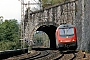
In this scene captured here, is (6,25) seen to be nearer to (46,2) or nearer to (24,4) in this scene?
(46,2)

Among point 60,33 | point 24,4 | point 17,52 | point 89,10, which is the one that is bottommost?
point 17,52

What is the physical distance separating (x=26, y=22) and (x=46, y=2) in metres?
16.2

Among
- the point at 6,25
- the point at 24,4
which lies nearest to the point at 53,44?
the point at 24,4

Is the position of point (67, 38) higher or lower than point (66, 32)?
lower

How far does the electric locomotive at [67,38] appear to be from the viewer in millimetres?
26719

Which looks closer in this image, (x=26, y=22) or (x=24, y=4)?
(x=24, y=4)

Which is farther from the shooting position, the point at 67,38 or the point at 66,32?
the point at 66,32

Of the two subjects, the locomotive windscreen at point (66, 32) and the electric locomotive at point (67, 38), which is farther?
the locomotive windscreen at point (66, 32)

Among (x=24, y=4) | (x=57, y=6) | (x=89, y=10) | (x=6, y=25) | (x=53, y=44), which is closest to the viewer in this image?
(x=89, y=10)

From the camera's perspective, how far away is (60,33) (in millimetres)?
27469

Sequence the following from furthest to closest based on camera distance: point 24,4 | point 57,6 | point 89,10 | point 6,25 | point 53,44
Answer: point 6,25, point 53,44, point 57,6, point 24,4, point 89,10

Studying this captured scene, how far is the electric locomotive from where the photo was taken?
2672 cm

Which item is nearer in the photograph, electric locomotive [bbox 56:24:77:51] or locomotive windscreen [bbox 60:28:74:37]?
electric locomotive [bbox 56:24:77:51]

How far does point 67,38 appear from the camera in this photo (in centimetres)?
2688
